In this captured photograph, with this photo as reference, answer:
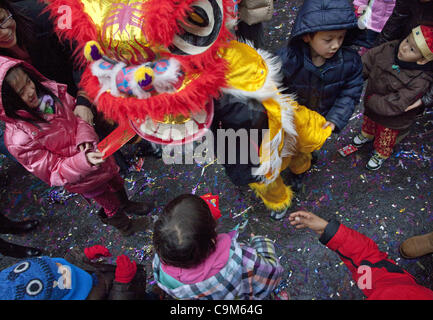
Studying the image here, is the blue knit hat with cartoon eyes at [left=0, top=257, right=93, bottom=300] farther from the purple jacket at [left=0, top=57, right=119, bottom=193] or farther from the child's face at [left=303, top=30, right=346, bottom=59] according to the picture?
the child's face at [left=303, top=30, right=346, bottom=59]

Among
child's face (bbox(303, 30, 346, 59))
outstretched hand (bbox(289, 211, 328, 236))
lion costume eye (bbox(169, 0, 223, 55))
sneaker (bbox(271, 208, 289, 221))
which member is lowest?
sneaker (bbox(271, 208, 289, 221))

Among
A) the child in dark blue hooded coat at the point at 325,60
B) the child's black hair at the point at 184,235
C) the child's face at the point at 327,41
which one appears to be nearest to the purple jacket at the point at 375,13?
the child in dark blue hooded coat at the point at 325,60

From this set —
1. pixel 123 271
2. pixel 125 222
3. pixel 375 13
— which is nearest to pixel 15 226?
pixel 125 222

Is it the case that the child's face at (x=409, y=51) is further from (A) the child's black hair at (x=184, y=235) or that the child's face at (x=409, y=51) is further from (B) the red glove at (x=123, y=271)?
(B) the red glove at (x=123, y=271)

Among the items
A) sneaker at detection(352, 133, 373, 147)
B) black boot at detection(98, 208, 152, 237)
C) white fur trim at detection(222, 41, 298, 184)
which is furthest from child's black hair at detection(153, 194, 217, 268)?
sneaker at detection(352, 133, 373, 147)

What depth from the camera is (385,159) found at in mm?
2658

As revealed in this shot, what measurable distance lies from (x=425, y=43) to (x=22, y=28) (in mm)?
2765

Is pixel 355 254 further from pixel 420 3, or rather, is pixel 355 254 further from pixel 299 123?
pixel 420 3

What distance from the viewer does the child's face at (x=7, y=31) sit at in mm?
1798

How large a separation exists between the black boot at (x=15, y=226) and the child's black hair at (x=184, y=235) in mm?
2194

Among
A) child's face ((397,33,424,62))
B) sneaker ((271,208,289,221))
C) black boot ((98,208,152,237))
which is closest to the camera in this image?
child's face ((397,33,424,62))

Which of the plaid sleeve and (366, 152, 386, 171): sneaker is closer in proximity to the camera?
the plaid sleeve

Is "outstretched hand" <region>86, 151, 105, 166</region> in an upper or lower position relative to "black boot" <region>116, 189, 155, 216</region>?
upper

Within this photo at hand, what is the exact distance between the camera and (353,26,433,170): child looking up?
6.35ft
